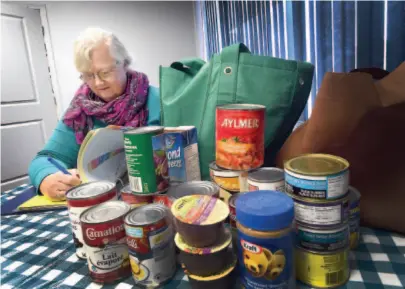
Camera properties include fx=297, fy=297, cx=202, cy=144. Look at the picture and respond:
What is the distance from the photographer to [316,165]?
621 mm

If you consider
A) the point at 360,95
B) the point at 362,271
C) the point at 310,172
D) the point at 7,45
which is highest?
the point at 7,45

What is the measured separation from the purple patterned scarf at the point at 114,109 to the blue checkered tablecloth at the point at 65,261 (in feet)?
1.54

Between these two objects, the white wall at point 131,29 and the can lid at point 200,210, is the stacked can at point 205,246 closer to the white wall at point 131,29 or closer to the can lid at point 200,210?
the can lid at point 200,210

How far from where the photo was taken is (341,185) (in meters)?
0.55

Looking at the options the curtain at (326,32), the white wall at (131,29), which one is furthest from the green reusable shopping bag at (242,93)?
the white wall at (131,29)

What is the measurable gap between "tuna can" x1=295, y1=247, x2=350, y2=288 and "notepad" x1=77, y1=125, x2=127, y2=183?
0.61 meters

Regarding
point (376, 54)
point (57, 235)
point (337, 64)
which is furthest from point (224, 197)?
point (337, 64)

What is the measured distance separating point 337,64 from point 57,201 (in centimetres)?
136

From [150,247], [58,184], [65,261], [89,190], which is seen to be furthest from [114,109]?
[150,247]

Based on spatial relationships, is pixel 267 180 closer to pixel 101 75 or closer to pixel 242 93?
pixel 242 93

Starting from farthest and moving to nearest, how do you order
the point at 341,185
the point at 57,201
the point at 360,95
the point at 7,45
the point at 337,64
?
the point at 7,45
the point at 337,64
the point at 57,201
the point at 360,95
the point at 341,185

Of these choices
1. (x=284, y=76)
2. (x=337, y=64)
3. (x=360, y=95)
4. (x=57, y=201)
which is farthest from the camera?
(x=337, y=64)

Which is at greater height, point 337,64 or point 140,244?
point 337,64

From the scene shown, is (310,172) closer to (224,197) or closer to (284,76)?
(224,197)
